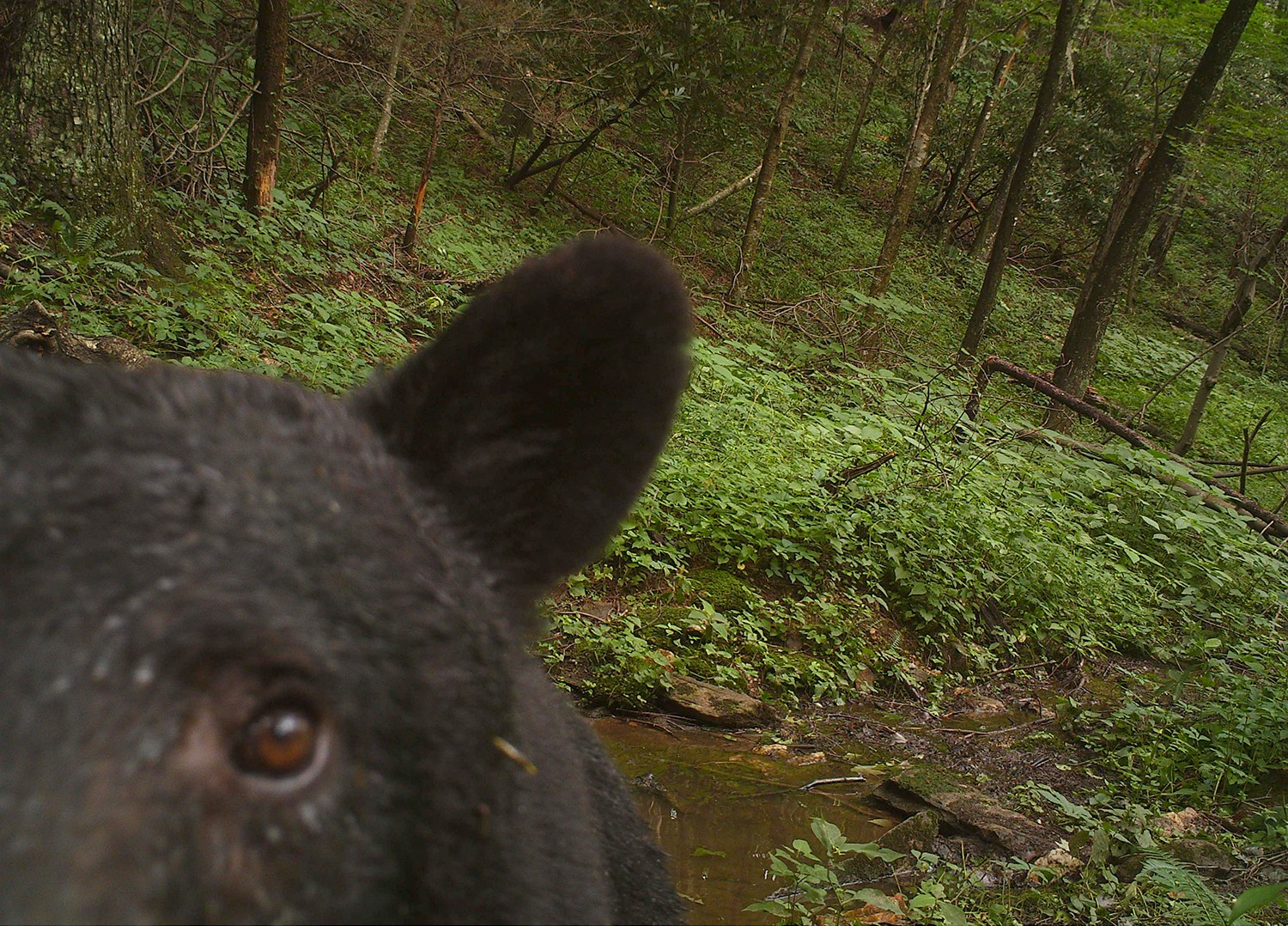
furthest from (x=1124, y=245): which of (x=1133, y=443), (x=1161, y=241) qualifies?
(x=1161, y=241)

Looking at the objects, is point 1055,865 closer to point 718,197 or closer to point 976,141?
point 718,197

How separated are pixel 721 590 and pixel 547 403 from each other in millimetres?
5273

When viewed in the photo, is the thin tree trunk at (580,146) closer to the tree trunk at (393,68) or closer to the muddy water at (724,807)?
the tree trunk at (393,68)

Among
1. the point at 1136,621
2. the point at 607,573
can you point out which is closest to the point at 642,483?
the point at 607,573

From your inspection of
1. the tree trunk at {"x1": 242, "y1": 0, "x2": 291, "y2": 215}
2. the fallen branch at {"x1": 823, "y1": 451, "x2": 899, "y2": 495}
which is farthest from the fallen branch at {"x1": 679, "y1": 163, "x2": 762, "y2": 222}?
the fallen branch at {"x1": 823, "y1": 451, "x2": 899, "y2": 495}

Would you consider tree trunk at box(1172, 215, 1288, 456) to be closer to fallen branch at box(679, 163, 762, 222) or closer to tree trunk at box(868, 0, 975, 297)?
tree trunk at box(868, 0, 975, 297)

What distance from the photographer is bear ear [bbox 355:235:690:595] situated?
1.53 metres

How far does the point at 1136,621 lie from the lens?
8859mm

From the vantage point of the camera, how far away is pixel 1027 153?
15188 mm

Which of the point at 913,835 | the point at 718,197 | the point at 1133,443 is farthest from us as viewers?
the point at 718,197

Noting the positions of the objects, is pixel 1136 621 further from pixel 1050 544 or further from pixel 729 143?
pixel 729 143

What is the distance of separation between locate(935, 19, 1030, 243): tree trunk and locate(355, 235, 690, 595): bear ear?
2491 cm

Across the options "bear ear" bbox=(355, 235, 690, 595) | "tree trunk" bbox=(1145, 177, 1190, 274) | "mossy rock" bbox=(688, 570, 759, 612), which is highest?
Answer: "tree trunk" bbox=(1145, 177, 1190, 274)

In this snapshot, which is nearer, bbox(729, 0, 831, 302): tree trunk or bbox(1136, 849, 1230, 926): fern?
bbox(1136, 849, 1230, 926): fern
